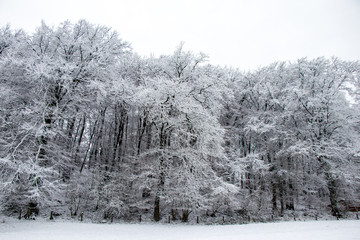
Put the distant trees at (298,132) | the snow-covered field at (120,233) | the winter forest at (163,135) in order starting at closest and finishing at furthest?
the snow-covered field at (120,233), the winter forest at (163,135), the distant trees at (298,132)

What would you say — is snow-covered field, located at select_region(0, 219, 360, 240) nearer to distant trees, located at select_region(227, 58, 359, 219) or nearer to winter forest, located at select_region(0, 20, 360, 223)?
winter forest, located at select_region(0, 20, 360, 223)

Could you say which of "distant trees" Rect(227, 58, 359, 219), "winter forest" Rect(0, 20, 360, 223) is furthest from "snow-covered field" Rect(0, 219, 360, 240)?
"distant trees" Rect(227, 58, 359, 219)

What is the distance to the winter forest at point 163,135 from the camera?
45.4 feet

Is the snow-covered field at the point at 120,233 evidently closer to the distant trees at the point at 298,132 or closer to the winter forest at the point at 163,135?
the winter forest at the point at 163,135

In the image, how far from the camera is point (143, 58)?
75.2ft

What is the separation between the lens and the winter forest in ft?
45.4

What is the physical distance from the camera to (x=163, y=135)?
16.7 m

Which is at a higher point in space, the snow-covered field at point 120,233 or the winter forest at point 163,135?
the winter forest at point 163,135

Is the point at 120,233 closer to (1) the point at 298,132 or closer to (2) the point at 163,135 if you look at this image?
(2) the point at 163,135

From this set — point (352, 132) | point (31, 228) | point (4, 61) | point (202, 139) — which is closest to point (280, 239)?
point (202, 139)

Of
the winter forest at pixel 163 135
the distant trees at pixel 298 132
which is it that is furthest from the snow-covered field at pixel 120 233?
the distant trees at pixel 298 132

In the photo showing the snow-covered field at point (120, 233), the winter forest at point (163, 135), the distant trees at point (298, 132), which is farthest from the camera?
the distant trees at point (298, 132)

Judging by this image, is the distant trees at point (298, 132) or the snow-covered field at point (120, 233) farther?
the distant trees at point (298, 132)

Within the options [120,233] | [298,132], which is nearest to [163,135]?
[120,233]
